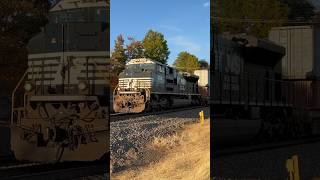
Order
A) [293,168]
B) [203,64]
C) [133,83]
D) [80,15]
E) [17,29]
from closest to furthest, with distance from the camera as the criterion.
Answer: [17,29] < [80,15] < [133,83] < [203,64] < [293,168]

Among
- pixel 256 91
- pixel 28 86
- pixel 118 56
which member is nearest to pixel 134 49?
pixel 118 56

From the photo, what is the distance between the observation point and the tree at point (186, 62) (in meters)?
3.49

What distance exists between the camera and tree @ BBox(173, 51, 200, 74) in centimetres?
349

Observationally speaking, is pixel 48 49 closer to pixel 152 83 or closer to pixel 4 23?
pixel 4 23

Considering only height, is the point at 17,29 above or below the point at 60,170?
above

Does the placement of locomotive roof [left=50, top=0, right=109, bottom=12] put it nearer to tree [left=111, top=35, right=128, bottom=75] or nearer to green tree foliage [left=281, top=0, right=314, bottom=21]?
tree [left=111, top=35, right=128, bottom=75]

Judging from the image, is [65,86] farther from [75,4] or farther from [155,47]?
[155,47]

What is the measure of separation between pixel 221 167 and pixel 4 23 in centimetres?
241

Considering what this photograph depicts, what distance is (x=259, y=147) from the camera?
431 centimetres

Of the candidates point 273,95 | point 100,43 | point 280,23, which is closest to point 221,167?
point 273,95

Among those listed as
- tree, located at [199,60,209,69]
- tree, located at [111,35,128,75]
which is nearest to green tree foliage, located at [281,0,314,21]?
tree, located at [199,60,209,69]

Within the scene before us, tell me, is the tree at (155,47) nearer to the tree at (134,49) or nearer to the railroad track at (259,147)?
the tree at (134,49)

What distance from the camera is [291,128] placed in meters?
4.45

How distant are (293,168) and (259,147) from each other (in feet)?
1.30
